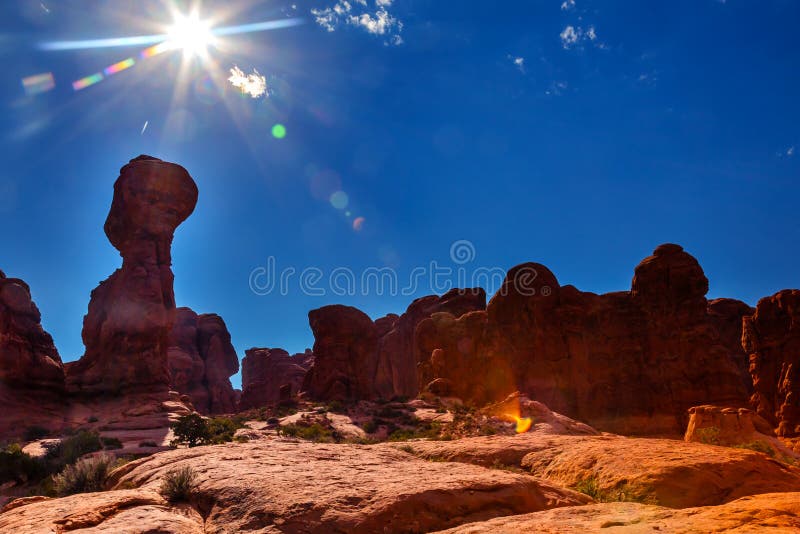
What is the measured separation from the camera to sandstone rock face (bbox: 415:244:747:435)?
3241 centimetres

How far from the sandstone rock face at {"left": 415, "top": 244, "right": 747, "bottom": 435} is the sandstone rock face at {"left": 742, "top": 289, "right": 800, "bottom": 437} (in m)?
2.13

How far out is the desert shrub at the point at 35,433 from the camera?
2723 cm

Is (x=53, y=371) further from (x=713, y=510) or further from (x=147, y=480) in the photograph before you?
(x=713, y=510)

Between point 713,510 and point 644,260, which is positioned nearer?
point 713,510

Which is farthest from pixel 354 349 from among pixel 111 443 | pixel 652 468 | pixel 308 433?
pixel 652 468

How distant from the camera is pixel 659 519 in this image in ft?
11.4

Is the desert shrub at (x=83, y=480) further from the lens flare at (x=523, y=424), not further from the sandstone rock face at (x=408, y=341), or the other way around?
the sandstone rock face at (x=408, y=341)

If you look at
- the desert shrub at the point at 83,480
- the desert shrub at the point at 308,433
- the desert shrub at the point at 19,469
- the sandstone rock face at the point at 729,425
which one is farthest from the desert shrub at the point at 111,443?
the sandstone rock face at the point at 729,425

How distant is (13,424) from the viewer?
29453mm

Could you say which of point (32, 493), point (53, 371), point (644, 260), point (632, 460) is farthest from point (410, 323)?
point (632, 460)

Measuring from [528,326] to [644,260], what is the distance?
1067 cm

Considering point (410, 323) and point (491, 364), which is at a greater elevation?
point (410, 323)

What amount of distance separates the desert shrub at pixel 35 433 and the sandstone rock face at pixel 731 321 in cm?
5942

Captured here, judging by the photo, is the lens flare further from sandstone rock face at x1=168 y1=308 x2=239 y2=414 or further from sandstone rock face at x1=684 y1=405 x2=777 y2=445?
sandstone rock face at x1=168 y1=308 x2=239 y2=414
